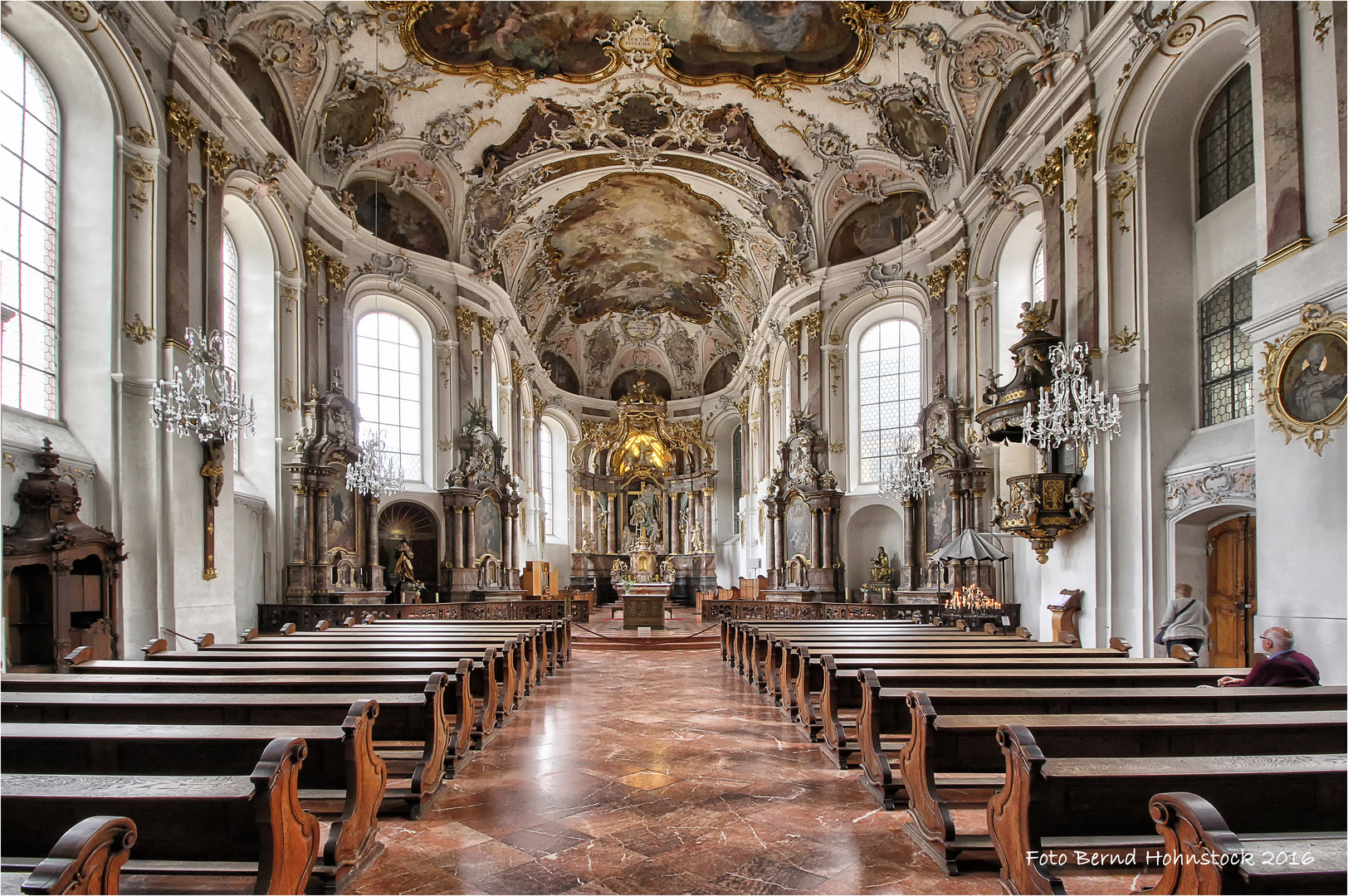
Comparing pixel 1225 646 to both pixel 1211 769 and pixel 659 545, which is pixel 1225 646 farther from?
pixel 659 545

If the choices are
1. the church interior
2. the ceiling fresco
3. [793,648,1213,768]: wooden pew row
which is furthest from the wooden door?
the ceiling fresco

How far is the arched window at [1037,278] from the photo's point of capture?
1712 centimetres

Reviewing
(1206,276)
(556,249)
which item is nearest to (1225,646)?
(1206,276)

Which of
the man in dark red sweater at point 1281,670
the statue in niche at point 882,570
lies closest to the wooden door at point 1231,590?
the man in dark red sweater at point 1281,670

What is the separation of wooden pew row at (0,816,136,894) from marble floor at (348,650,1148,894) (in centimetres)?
210

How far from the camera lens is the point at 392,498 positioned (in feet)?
68.6

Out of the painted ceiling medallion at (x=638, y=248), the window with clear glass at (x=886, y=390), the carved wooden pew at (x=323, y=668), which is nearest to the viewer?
the carved wooden pew at (x=323, y=668)

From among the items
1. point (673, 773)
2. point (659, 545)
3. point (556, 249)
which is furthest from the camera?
point (659, 545)

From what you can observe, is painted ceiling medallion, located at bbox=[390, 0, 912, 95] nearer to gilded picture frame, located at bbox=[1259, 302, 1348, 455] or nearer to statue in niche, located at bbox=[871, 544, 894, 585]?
statue in niche, located at bbox=[871, 544, 894, 585]

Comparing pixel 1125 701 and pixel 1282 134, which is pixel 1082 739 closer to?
pixel 1125 701

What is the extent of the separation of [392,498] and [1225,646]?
16973mm

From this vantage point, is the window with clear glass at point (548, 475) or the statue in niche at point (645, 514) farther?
the statue in niche at point (645, 514)

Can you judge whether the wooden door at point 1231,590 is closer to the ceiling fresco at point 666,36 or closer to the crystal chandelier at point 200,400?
the ceiling fresco at point 666,36

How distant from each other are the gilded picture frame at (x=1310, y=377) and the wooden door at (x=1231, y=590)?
9.57 feet
